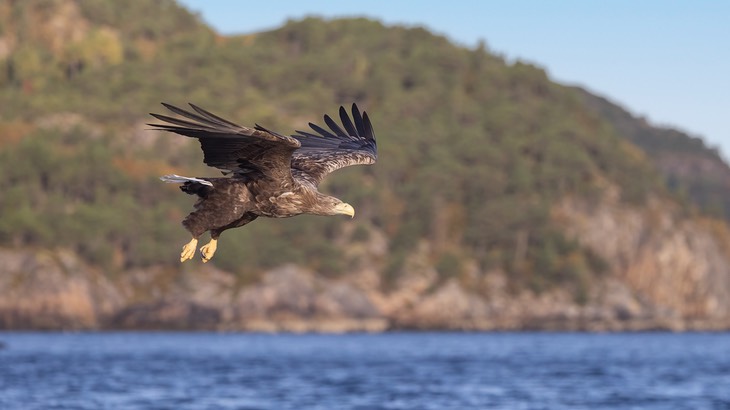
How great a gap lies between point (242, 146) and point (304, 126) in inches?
5462

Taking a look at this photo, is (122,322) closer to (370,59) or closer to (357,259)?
(357,259)

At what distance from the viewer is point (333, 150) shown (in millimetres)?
20281

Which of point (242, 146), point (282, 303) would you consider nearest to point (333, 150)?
point (242, 146)

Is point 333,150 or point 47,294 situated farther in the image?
point 47,294

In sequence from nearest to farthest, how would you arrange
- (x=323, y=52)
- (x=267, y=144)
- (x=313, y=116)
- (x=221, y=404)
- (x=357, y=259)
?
(x=267, y=144) < (x=221, y=404) < (x=357, y=259) < (x=313, y=116) < (x=323, y=52)

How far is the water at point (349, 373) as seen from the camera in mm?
49156

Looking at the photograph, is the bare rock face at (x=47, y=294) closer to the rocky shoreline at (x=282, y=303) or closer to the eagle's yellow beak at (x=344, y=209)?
the rocky shoreline at (x=282, y=303)

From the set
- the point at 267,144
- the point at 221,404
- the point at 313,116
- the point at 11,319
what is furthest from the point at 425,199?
the point at 267,144

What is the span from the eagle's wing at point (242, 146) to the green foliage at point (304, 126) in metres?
107

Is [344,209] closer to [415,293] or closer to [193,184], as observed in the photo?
[193,184]

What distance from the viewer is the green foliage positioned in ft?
423

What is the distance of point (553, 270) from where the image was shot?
144 m

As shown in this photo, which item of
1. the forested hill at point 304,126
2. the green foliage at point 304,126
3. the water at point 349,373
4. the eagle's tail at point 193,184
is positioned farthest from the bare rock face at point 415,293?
the eagle's tail at point 193,184

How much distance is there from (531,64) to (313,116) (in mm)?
36392
